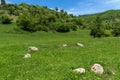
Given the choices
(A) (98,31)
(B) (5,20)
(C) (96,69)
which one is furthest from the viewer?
(B) (5,20)

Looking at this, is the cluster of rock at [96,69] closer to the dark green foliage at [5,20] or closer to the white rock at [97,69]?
the white rock at [97,69]

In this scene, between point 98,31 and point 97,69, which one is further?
point 98,31

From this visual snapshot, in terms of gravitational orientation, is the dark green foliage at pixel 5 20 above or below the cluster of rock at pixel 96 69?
below

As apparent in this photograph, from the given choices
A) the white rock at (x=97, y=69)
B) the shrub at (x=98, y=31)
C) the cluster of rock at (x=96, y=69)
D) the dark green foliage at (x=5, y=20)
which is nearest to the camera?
the cluster of rock at (x=96, y=69)

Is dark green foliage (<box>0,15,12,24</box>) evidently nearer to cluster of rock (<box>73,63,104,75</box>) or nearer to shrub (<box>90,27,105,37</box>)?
shrub (<box>90,27,105,37</box>)

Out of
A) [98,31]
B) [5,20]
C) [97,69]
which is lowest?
[98,31]

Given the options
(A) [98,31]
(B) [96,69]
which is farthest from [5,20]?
(B) [96,69]

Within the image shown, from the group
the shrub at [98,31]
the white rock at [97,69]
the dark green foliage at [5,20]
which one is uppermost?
the white rock at [97,69]

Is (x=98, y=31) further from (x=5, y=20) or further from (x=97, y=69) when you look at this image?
(x=97, y=69)

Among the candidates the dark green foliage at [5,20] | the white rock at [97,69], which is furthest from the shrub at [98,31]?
the white rock at [97,69]

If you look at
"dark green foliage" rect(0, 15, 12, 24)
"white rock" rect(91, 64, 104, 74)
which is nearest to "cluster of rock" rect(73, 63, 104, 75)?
"white rock" rect(91, 64, 104, 74)

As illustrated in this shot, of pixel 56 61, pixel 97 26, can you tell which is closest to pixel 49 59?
pixel 56 61

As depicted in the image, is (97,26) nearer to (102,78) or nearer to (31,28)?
(31,28)

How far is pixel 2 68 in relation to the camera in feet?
76.5
